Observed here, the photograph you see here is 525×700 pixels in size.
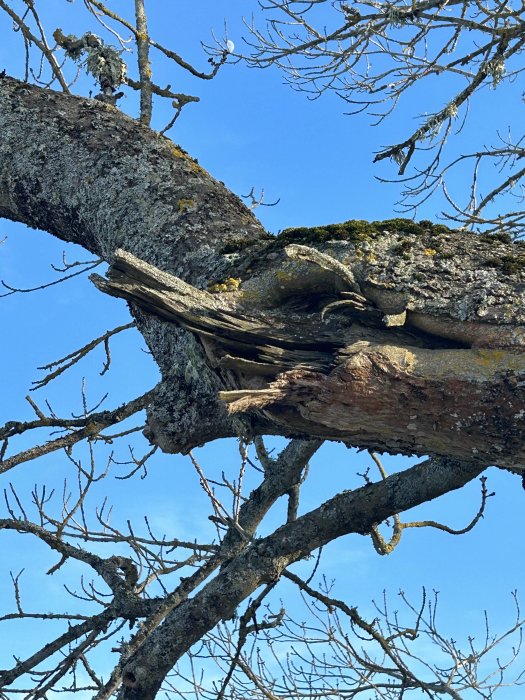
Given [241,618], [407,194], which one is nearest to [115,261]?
[241,618]

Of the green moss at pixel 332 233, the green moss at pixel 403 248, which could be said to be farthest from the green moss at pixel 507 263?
the green moss at pixel 332 233

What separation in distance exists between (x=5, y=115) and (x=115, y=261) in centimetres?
175

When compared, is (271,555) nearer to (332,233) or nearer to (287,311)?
(287,311)

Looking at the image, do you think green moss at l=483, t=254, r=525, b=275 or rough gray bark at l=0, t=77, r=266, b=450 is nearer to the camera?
green moss at l=483, t=254, r=525, b=275

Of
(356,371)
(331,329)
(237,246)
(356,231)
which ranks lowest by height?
(356,371)

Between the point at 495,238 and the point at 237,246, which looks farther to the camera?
the point at 237,246

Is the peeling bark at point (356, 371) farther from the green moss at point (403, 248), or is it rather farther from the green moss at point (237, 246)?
the green moss at point (237, 246)

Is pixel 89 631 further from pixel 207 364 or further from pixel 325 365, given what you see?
pixel 325 365

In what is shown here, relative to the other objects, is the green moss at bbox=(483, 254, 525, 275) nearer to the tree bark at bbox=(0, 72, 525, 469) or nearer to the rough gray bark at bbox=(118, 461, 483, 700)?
the tree bark at bbox=(0, 72, 525, 469)

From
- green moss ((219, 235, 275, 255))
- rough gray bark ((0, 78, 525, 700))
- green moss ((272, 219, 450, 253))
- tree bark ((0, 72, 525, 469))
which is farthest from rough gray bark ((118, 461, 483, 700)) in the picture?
green moss ((219, 235, 275, 255))

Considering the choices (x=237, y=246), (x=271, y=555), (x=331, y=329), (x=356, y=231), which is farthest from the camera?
(x=271, y=555)

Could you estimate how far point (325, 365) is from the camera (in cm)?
240

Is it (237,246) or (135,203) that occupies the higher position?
(135,203)

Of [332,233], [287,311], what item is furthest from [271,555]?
[332,233]
